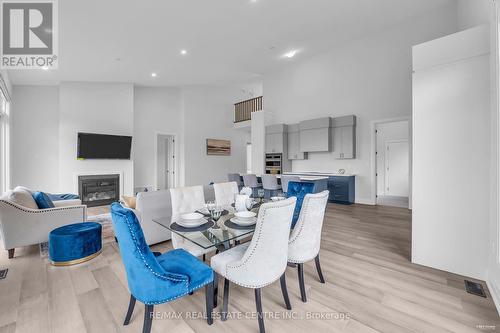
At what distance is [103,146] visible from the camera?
→ 5.97 metres

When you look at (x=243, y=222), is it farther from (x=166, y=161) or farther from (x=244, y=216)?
(x=166, y=161)

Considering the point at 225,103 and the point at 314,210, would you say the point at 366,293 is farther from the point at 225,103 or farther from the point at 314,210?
the point at 225,103

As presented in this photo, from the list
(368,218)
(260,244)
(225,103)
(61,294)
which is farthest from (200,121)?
(260,244)

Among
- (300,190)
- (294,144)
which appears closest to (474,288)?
(300,190)

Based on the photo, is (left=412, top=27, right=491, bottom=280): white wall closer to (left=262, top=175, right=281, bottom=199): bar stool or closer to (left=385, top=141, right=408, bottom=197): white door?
(left=262, top=175, right=281, bottom=199): bar stool

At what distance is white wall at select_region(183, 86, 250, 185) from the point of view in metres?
7.71

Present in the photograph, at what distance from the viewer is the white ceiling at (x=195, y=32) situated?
3.60 metres

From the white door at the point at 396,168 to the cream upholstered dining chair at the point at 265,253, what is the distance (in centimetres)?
695

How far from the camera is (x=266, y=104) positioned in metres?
7.89

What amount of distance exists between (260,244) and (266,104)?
708 centimetres

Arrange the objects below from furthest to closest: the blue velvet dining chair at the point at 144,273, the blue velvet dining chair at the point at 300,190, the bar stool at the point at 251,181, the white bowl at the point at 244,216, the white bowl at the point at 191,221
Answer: the bar stool at the point at 251,181 < the blue velvet dining chair at the point at 300,190 < the white bowl at the point at 244,216 < the white bowl at the point at 191,221 < the blue velvet dining chair at the point at 144,273

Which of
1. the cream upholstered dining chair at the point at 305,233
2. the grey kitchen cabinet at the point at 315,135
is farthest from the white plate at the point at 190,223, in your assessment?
the grey kitchen cabinet at the point at 315,135

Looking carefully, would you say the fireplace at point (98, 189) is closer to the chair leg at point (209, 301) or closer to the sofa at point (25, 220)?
the sofa at point (25, 220)

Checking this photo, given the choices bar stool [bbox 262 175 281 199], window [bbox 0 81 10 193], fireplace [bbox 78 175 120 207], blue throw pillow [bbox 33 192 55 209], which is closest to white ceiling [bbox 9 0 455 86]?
window [bbox 0 81 10 193]
